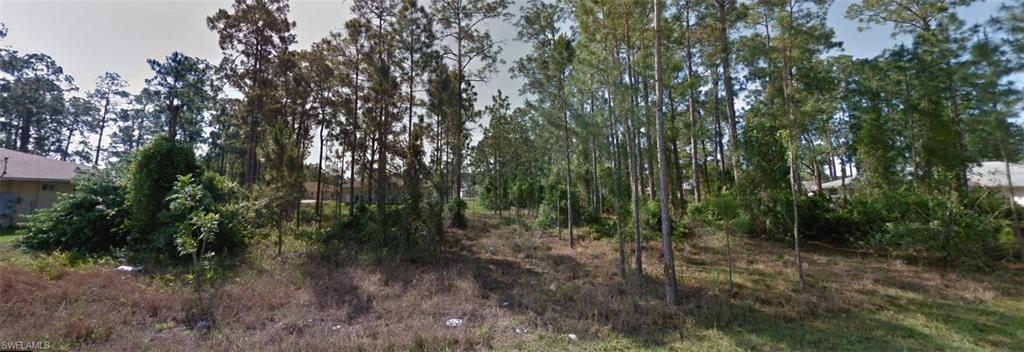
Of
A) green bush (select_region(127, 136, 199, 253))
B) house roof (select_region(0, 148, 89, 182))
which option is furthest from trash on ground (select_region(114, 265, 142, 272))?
house roof (select_region(0, 148, 89, 182))

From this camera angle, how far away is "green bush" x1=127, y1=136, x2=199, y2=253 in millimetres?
9539

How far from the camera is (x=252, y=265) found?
8.78m

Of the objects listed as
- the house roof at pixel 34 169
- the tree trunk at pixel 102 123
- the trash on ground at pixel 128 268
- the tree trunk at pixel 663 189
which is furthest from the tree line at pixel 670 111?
the tree trunk at pixel 102 123

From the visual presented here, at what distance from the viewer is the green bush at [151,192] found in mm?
9539

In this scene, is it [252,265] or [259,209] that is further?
[259,209]

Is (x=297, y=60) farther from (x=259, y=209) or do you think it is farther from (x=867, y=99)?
(x=867, y=99)

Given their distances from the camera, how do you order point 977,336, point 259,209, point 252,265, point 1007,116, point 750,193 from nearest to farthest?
1. point 977,336
2. point 1007,116
3. point 252,265
4. point 259,209
5. point 750,193

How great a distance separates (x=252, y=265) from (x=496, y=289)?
6246 mm

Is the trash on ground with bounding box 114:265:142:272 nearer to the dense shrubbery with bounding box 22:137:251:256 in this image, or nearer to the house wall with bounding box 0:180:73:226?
the dense shrubbery with bounding box 22:137:251:256

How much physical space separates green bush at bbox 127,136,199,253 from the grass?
1893mm

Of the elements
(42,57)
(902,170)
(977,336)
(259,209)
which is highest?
(42,57)

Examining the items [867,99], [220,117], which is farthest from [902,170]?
[220,117]

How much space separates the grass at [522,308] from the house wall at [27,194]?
836 cm

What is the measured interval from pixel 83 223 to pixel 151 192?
173cm
